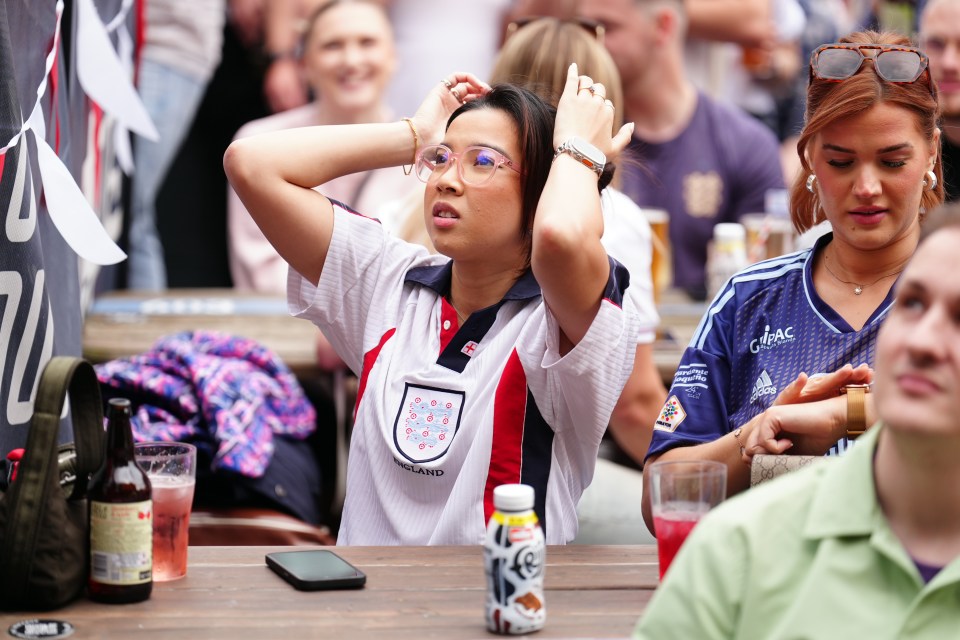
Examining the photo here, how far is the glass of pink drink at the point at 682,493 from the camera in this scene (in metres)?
1.88

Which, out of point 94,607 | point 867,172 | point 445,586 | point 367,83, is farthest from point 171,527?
point 367,83

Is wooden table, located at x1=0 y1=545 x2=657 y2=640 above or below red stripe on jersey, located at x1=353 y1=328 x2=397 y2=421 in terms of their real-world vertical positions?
below

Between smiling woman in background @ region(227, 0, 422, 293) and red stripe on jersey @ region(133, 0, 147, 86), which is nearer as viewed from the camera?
red stripe on jersey @ region(133, 0, 147, 86)

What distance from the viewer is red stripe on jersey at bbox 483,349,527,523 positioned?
238 centimetres

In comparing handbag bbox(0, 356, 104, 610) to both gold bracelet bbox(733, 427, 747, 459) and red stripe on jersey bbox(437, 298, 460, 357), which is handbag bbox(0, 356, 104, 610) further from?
gold bracelet bbox(733, 427, 747, 459)

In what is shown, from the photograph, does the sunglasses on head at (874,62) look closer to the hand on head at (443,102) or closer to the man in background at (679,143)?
the hand on head at (443,102)

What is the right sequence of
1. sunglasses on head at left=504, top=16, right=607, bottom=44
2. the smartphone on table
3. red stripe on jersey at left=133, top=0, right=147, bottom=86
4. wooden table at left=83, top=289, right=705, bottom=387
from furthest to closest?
red stripe on jersey at left=133, top=0, right=147, bottom=86, wooden table at left=83, top=289, right=705, bottom=387, sunglasses on head at left=504, top=16, right=607, bottom=44, the smartphone on table

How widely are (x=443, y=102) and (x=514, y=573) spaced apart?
4.04 ft

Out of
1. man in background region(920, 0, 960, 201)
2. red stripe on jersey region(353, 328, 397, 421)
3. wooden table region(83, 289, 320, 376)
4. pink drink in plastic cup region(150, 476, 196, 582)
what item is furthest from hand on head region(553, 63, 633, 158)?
man in background region(920, 0, 960, 201)

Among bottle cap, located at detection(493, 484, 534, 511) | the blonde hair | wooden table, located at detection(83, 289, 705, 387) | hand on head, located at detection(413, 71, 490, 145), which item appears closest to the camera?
bottle cap, located at detection(493, 484, 534, 511)

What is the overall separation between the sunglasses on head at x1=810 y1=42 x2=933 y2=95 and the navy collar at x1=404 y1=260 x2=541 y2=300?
0.63m

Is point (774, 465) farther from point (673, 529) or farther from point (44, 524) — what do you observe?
point (44, 524)

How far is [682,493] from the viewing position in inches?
74.4

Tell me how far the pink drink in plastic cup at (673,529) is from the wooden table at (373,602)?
99mm
